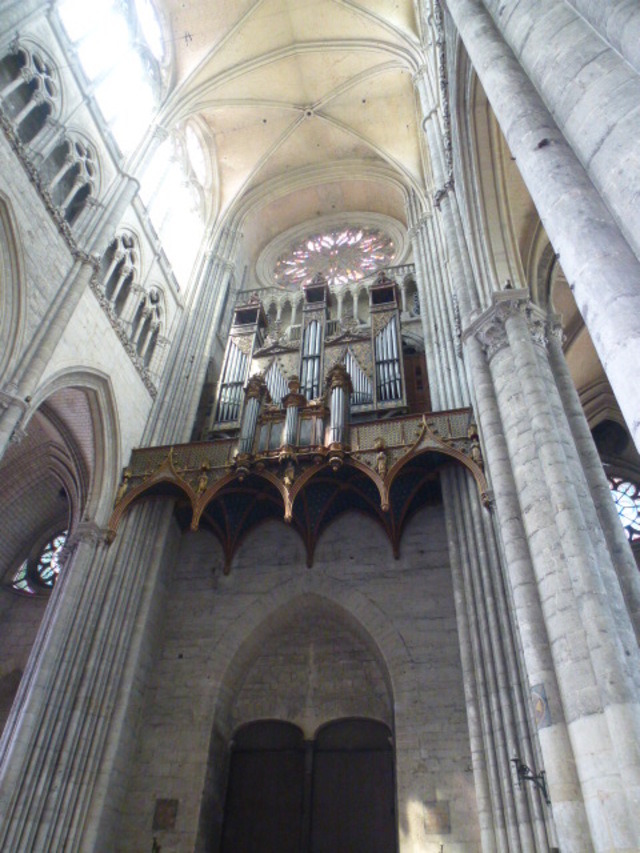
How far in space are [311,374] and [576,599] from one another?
8.33 meters

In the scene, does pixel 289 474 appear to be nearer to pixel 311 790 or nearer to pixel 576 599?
pixel 311 790

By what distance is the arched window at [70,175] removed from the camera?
10.0 meters

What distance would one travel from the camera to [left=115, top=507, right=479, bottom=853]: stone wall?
8.41 meters

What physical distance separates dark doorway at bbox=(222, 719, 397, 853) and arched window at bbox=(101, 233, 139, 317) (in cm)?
808

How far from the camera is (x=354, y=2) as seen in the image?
15984 mm

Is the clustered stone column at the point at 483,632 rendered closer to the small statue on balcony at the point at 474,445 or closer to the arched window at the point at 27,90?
the small statue on balcony at the point at 474,445

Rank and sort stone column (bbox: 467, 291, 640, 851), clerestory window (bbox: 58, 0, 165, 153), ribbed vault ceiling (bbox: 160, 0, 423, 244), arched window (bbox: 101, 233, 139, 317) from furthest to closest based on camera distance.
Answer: ribbed vault ceiling (bbox: 160, 0, 423, 244), clerestory window (bbox: 58, 0, 165, 153), arched window (bbox: 101, 233, 139, 317), stone column (bbox: 467, 291, 640, 851)

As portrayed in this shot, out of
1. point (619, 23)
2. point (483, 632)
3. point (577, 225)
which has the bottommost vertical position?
point (483, 632)

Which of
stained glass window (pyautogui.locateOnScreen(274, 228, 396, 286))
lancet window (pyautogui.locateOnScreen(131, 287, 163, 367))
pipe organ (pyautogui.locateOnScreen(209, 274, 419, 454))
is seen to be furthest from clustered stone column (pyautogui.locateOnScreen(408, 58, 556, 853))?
stained glass window (pyautogui.locateOnScreen(274, 228, 396, 286))

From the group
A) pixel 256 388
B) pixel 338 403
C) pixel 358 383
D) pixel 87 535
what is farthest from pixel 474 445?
pixel 87 535

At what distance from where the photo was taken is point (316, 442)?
33.0 ft

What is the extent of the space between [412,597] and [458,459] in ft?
8.44

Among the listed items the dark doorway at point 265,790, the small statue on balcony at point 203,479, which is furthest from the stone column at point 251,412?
the dark doorway at point 265,790

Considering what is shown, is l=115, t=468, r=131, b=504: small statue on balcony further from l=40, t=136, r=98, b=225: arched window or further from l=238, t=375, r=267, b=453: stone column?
l=40, t=136, r=98, b=225: arched window
